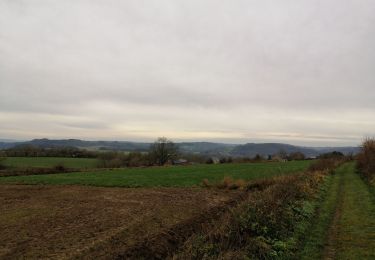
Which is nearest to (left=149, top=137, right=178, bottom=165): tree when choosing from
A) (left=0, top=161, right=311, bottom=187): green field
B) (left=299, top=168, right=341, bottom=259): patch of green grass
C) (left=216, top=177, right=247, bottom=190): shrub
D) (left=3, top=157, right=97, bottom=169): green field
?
(left=3, top=157, right=97, bottom=169): green field

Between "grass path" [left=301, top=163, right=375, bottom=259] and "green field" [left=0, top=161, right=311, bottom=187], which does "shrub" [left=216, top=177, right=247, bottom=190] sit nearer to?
"green field" [left=0, top=161, right=311, bottom=187]

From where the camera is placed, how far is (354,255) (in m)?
9.73

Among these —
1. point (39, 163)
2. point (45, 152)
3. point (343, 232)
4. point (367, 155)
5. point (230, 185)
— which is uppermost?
point (367, 155)

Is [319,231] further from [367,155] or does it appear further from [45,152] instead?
[45,152]

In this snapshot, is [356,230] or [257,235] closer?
[257,235]

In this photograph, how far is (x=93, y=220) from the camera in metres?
15.4

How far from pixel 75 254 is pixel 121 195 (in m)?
14.0

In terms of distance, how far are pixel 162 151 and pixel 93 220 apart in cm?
7299

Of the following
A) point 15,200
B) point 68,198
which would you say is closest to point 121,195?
point 68,198

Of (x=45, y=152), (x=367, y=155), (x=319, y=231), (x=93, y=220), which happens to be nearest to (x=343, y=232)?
(x=319, y=231)

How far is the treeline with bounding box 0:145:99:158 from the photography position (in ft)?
291

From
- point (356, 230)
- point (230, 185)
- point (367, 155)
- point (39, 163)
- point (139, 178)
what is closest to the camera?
point (356, 230)

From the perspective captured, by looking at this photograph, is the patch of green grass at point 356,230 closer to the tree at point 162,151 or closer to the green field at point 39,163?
the green field at point 39,163

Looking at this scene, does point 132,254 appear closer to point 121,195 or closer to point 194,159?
point 121,195
